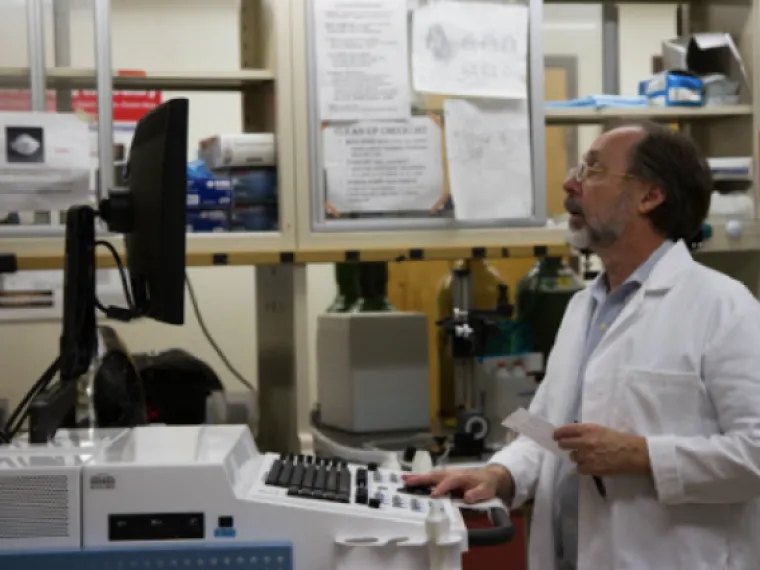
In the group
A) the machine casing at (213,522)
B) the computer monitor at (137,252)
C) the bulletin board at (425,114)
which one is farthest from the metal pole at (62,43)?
the machine casing at (213,522)

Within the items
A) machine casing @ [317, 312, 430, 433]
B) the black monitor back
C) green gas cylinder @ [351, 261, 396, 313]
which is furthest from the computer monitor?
green gas cylinder @ [351, 261, 396, 313]

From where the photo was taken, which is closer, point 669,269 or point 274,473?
point 274,473

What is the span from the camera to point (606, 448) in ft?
5.40

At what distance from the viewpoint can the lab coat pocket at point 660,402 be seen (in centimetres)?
167

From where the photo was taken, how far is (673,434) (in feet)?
5.53

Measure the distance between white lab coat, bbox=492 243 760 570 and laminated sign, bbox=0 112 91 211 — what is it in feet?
4.06

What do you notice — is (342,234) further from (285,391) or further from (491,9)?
(491,9)

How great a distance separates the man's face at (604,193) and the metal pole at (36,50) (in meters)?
1.22

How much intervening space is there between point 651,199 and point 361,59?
85cm

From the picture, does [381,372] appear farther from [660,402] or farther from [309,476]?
[309,476]

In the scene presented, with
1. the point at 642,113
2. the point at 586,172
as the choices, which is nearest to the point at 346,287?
the point at 642,113

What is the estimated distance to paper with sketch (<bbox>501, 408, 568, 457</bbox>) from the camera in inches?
64.7

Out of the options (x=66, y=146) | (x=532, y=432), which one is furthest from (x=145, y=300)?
(x=66, y=146)

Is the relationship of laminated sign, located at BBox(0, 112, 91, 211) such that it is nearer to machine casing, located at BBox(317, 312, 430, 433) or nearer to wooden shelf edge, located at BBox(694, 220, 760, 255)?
machine casing, located at BBox(317, 312, 430, 433)
